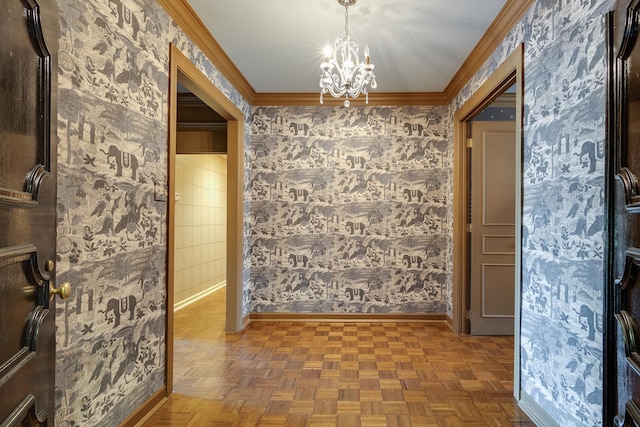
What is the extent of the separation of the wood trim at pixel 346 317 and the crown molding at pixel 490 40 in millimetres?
2546

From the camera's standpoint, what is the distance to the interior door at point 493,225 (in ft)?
13.7

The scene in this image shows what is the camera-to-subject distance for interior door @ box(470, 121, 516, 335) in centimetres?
418

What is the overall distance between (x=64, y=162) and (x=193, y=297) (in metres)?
4.58

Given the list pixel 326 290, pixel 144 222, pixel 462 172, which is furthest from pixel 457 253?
pixel 144 222

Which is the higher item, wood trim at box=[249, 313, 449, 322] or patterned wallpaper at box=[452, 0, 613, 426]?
patterned wallpaper at box=[452, 0, 613, 426]

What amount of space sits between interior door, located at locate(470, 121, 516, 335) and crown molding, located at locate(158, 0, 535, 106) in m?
0.66

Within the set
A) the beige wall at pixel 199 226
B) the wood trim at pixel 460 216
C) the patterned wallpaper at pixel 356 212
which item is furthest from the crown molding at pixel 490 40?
the beige wall at pixel 199 226

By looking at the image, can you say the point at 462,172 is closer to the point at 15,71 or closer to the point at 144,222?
the point at 144,222

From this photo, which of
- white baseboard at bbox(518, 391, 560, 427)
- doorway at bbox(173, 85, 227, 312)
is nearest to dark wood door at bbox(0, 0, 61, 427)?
white baseboard at bbox(518, 391, 560, 427)

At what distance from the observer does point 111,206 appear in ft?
6.83

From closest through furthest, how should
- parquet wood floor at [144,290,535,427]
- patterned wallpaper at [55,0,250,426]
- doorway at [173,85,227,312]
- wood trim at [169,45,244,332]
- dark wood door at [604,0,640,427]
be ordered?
dark wood door at [604,0,640,427], patterned wallpaper at [55,0,250,426], parquet wood floor at [144,290,535,427], wood trim at [169,45,244,332], doorway at [173,85,227,312]

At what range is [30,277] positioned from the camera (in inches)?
45.3

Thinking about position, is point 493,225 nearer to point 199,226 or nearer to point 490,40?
point 490,40

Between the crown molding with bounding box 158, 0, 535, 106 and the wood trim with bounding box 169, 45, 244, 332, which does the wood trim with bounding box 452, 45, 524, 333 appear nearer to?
the crown molding with bounding box 158, 0, 535, 106
